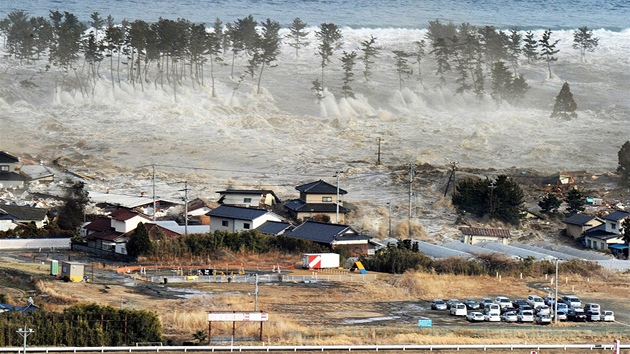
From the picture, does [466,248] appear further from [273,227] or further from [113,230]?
[113,230]

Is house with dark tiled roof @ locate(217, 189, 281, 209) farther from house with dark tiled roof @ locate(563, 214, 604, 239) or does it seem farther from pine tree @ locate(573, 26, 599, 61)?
pine tree @ locate(573, 26, 599, 61)

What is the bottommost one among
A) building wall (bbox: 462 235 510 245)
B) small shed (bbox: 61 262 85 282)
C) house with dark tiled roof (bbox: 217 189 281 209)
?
small shed (bbox: 61 262 85 282)

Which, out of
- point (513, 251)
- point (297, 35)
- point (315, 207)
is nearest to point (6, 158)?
point (315, 207)

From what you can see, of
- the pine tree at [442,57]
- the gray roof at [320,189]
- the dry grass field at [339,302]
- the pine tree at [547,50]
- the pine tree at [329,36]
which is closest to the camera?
the dry grass field at [339,302]

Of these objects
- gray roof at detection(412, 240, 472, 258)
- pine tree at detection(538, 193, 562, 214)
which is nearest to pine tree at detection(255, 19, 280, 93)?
pine tree at detection(538, 193, 562, 214)

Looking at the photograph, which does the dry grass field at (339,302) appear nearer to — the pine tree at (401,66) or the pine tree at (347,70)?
the pine tree at (347,70)

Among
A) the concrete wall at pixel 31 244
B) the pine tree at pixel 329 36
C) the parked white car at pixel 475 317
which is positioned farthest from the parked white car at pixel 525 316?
the pine tree at pixel 329 36
